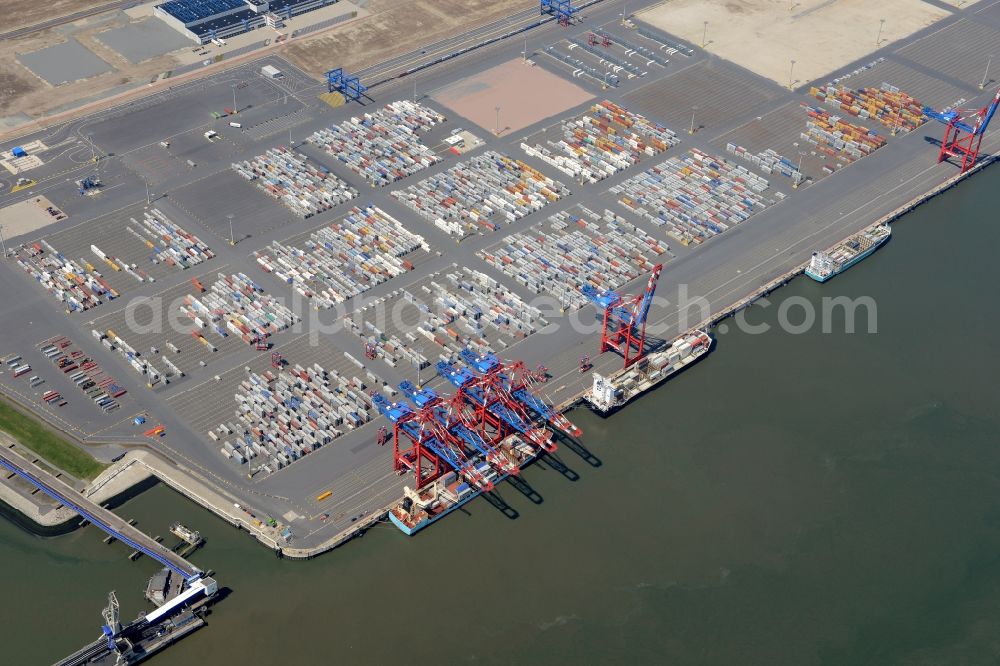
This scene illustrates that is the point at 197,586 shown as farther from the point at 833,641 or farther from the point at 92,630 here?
the point at 833,641

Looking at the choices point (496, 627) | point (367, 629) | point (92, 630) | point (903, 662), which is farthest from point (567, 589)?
point (92, 630)

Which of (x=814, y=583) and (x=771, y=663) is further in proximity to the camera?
(x=814, y=583)

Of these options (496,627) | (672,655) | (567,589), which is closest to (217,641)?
(496,627)

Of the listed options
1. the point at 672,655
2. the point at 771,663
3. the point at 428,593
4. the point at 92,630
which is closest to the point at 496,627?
the point at 428,593

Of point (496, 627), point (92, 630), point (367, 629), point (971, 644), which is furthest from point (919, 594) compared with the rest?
point (92, 630)

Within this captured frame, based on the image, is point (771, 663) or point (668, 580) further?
point (668, 580)

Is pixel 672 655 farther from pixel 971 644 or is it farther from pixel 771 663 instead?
pixel 971 644

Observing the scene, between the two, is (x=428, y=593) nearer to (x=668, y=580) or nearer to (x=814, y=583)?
(x=668, y=580)
